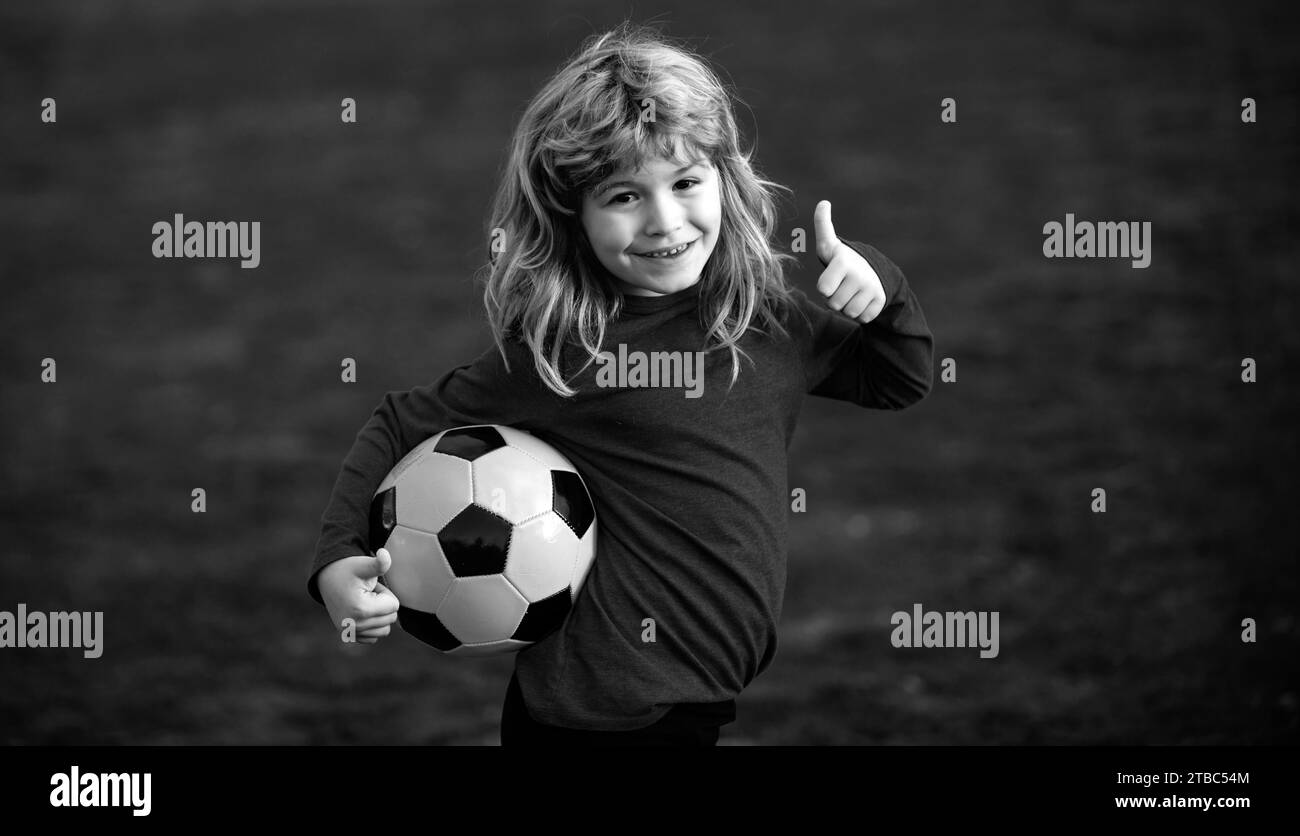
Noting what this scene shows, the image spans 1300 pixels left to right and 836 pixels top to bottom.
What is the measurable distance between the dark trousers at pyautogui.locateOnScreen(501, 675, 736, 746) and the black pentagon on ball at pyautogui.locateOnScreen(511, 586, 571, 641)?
0.39 ft

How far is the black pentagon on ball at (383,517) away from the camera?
2.65m

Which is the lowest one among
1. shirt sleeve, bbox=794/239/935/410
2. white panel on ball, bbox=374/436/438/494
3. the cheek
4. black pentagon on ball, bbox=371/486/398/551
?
black pentagon on ball, bbox=371/486/398/551

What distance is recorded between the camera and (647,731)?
256cm

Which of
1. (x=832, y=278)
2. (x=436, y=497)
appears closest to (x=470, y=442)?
(x=436, y=497)

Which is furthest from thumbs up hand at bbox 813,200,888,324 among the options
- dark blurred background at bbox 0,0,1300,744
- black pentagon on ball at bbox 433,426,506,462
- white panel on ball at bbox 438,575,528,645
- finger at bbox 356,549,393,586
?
dark blurred background at bbox 0,0,1300,744

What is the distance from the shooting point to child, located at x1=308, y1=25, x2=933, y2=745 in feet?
8.36

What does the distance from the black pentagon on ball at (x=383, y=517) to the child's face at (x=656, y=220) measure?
0.57 m

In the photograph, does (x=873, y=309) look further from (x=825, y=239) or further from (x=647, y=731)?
(x=647, y=731)

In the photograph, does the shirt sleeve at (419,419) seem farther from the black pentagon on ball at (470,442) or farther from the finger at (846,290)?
the finger at (846,290)

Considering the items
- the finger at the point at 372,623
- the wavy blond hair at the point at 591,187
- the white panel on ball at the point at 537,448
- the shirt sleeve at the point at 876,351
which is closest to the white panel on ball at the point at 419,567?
the finger at the point at 372,623

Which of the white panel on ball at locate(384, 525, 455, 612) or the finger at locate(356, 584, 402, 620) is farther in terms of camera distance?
the white panel on ball at locate(384, 525, 455, 612)

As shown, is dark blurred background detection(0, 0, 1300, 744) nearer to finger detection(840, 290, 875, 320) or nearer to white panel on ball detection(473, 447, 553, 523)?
white panel on ball detection(473, 447, 553, 523)

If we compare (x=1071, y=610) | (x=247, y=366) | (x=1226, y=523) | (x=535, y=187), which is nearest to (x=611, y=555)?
(x=535, y=187)

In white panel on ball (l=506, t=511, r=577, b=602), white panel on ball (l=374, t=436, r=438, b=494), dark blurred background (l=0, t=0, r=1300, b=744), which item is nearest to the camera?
white panel on ball (l=506, t=511, r=577, b=602)
